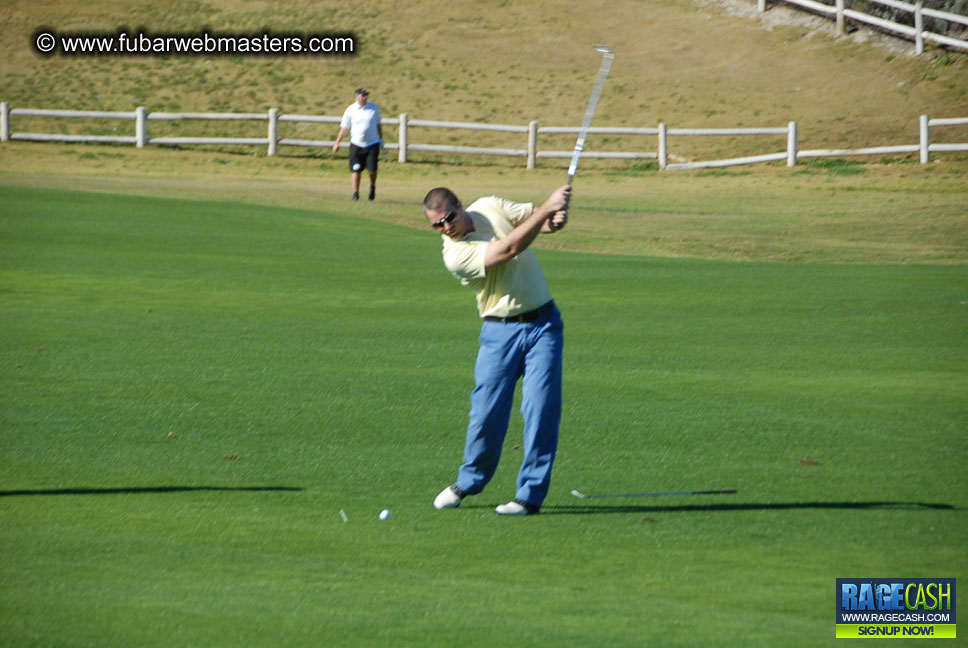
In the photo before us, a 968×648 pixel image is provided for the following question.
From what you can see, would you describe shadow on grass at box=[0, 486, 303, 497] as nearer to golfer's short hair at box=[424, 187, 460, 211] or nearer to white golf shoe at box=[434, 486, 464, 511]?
white golf shoe at box=[434, 486, 464, 511]

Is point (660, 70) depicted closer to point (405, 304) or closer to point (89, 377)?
point (405, 304)

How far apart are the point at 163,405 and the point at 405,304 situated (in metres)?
5.68

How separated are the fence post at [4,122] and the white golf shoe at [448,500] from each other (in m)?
31.4

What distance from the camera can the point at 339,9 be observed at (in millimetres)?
56688

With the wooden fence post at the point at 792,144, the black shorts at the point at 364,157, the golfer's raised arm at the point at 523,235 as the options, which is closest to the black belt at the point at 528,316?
the golfer's raised arm at the point at 523,235

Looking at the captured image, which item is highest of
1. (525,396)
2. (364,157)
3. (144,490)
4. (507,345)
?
(364,157)

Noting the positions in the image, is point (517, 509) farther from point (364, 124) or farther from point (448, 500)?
point (364, 124)

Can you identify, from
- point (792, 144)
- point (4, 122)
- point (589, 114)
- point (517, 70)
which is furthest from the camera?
point (517, 70)

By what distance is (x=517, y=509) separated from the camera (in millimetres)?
7594

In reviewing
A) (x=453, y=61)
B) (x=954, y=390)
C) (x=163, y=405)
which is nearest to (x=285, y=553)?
(x=163, y=405)

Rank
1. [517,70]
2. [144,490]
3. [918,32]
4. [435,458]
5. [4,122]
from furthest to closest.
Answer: [517,70], [918,32], [4,122], [435,458], [144,490]

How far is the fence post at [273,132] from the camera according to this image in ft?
120

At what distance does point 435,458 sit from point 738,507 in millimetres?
2274

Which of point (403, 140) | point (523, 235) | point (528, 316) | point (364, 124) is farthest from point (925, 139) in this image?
point (523, 235)
